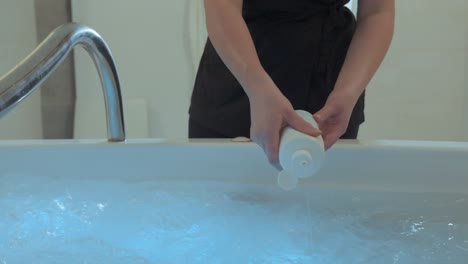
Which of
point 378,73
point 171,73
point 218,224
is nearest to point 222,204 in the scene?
point 218,224

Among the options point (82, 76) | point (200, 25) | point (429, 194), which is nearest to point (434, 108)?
point (200, 25)

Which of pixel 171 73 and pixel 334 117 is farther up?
pixel 334 117

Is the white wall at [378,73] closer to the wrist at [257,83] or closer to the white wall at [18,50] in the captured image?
the white wall at [18,50]

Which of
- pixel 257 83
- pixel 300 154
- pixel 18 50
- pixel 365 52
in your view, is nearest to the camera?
pixel 300 154

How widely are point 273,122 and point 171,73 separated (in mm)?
1575

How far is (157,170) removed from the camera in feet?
2.98

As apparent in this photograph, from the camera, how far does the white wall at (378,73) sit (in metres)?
1.99

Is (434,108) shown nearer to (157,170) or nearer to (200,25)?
(200,25)

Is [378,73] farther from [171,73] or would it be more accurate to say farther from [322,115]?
[322,115]

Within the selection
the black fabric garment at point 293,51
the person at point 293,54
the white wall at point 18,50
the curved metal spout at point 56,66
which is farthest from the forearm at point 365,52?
the white wall at point 18,50

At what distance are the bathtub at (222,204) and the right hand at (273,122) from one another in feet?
0.64

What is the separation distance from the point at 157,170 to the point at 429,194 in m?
0.49

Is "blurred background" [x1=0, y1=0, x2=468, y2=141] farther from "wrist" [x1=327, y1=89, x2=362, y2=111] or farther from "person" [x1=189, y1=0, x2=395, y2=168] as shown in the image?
"wrist" [x1=327, y1=89, x2=362, y2=111]

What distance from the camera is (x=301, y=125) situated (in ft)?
1.67
